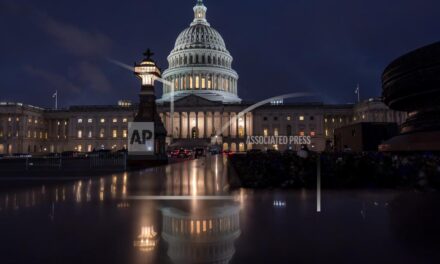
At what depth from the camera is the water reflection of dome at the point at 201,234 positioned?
533cm

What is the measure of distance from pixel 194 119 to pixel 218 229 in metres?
122

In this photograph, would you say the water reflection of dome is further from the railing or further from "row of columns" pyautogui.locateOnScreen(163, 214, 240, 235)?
the railing

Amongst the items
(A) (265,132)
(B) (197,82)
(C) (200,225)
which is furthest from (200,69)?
(C) (200,225)

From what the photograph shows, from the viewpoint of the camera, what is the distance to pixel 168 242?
19.8 ft

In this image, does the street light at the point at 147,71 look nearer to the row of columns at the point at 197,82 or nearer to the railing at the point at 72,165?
the railing at the point at 72,165

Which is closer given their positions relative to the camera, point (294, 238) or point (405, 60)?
point (294, 238)

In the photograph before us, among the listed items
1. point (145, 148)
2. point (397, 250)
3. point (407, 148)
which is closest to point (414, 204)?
point (397, 250)

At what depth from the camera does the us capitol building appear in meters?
125

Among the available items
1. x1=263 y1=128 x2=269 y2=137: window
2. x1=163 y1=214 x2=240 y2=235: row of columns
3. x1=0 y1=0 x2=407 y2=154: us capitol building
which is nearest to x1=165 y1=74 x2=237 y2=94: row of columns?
x1=0 y1=0 x2=407 y2=154: us capitol building

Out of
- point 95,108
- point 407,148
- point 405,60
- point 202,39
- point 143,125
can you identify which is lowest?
point 407,148

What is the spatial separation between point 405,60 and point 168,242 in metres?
24.1

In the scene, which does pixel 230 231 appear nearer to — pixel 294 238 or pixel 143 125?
pixel 294 238

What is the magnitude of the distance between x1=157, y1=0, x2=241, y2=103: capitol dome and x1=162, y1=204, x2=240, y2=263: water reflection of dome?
128 meters

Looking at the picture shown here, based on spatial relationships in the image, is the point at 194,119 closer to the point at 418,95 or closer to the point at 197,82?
the point at 197,82
